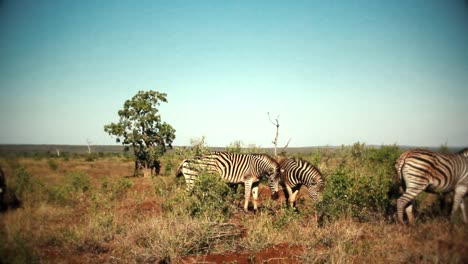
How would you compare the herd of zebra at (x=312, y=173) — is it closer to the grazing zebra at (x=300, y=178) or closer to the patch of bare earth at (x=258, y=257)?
the grazing zebra at (x=300, y=178)

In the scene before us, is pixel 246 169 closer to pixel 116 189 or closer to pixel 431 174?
pixel 116 189

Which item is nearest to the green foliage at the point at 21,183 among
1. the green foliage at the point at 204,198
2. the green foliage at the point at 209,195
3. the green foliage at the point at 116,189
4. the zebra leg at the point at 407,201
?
the green foliage at the point at 204,198

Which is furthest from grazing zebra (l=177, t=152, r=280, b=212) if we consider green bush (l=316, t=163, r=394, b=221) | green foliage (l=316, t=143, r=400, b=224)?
green bush (l=316, t=163, r=394, b=221)

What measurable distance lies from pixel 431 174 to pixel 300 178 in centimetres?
494

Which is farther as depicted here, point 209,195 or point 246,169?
point 246,169

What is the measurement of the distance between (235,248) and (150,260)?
6.06 ft

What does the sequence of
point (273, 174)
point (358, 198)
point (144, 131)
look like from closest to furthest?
point (358, 198), point (273, 174), point (144, 131)

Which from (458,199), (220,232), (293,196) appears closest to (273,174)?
(293,196)

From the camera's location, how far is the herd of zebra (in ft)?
18.3

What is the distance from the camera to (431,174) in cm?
603

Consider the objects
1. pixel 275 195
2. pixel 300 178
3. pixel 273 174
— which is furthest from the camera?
pixel 275 195

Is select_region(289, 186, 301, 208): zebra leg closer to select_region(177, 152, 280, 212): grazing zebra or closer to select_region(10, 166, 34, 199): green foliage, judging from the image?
select_region(177, 152, 280, 212): grazing zebra

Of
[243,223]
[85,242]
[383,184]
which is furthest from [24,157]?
[383,184]

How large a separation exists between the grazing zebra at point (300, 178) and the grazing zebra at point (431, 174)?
331 centimetres
